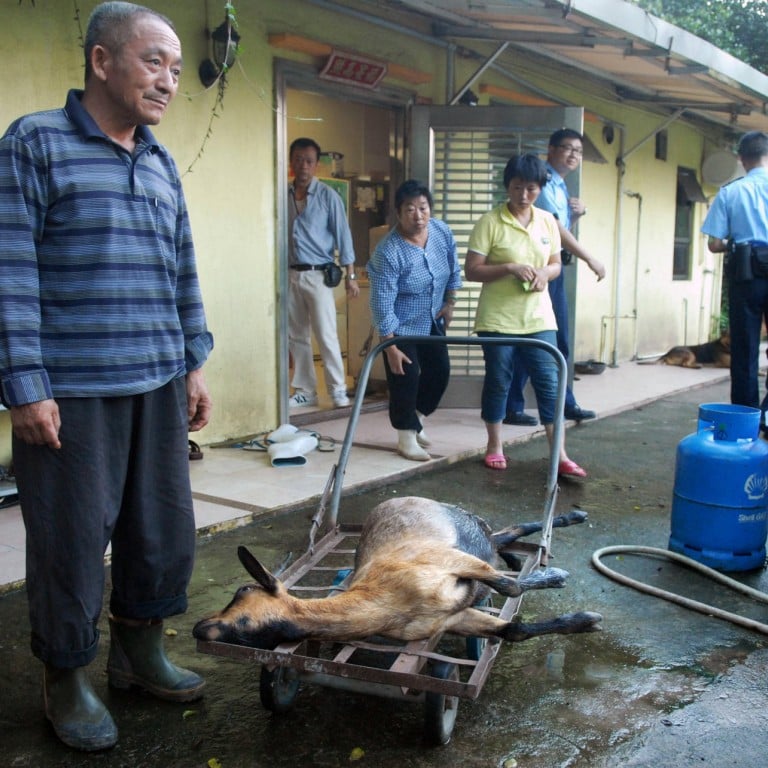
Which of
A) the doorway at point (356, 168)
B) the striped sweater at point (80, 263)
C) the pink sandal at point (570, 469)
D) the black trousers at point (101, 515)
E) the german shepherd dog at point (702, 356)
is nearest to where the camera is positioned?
the striped sweater at point (80, 263)

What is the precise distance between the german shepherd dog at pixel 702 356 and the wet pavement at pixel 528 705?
8.41 metres

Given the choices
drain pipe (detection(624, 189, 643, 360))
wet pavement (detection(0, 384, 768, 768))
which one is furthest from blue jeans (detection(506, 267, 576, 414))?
drain pipe (detection(624, 189, 643, 360))

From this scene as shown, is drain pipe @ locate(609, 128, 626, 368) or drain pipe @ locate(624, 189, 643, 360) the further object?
drain pipe @ locate(624, 189, 643, 360)

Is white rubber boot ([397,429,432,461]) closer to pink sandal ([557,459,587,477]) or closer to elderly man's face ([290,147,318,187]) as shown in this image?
pink sandal ([557,459,587,477])

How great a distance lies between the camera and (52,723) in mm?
2600

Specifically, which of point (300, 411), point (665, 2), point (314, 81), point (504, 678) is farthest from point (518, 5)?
point (665, 2)

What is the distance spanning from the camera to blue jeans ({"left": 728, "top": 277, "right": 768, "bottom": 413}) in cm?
594

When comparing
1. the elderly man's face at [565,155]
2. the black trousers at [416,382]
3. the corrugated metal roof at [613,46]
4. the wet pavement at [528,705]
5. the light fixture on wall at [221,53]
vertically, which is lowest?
the wet pavement at [528,705]

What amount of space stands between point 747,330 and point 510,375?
1746 millimetres

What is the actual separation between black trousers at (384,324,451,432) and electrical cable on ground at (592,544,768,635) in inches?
78.4

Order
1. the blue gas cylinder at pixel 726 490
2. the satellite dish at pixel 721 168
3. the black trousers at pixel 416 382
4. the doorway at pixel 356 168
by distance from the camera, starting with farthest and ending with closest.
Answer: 1. the satellite dish at pixel 721 168
2. the doorway at pixel 356 168
3. the black trousers at pixel 416 382
4. the blue gas cylinder at pixel 726 490

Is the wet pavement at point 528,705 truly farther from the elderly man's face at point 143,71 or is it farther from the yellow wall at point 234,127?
the yellow wall at point 234,127

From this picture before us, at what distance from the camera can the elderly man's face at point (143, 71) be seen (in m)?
2.42

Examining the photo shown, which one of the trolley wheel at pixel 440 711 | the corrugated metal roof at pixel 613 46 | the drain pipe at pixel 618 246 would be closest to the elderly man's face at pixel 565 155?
the corrugated metal roof at pixel 613 46
